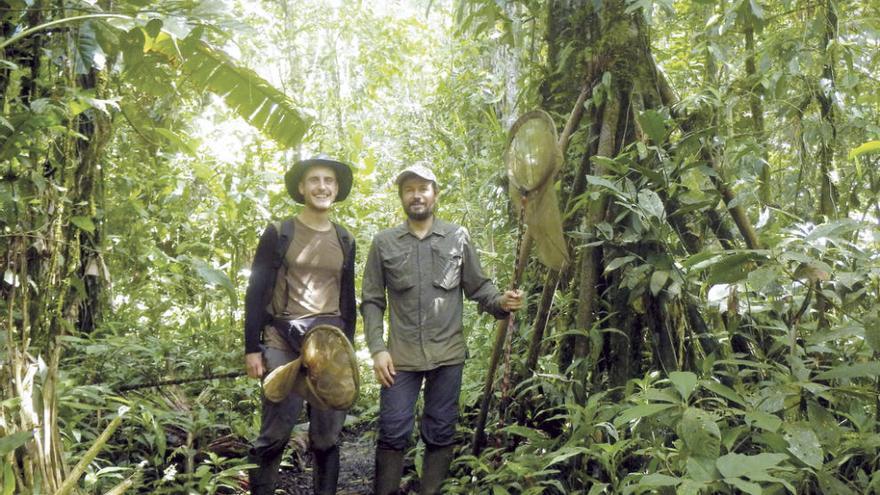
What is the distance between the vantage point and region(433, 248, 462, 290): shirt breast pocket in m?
3.69

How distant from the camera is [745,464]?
6.37 ft

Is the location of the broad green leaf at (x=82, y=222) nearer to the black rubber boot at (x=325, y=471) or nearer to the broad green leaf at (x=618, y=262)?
the black rubber boot at (x=325, y=471)

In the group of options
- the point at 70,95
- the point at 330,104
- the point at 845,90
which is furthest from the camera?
the point at 330,104

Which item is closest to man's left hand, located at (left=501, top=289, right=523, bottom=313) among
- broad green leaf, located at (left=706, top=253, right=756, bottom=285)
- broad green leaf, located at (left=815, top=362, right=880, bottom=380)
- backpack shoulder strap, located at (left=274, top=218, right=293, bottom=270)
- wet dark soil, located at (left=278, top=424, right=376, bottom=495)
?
broad green leaf, located at (left=706, top=253, right=756, bottom=285)

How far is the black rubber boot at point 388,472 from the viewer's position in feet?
11.8

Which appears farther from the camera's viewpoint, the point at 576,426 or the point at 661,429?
the point at 576,426

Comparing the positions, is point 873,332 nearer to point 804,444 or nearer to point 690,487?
point 804,444

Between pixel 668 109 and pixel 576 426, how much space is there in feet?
5.33

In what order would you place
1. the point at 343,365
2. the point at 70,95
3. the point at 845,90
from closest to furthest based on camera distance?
the point at 70,95 < the point at 343,365 < the point at 845,90

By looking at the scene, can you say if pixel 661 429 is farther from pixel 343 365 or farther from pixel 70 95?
pixel 70 95

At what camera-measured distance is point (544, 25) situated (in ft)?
13.7

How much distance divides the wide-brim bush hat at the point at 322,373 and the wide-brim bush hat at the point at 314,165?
91cm

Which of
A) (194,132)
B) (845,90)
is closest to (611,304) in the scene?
(845,90)

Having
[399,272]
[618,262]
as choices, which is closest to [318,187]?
[399,272]
